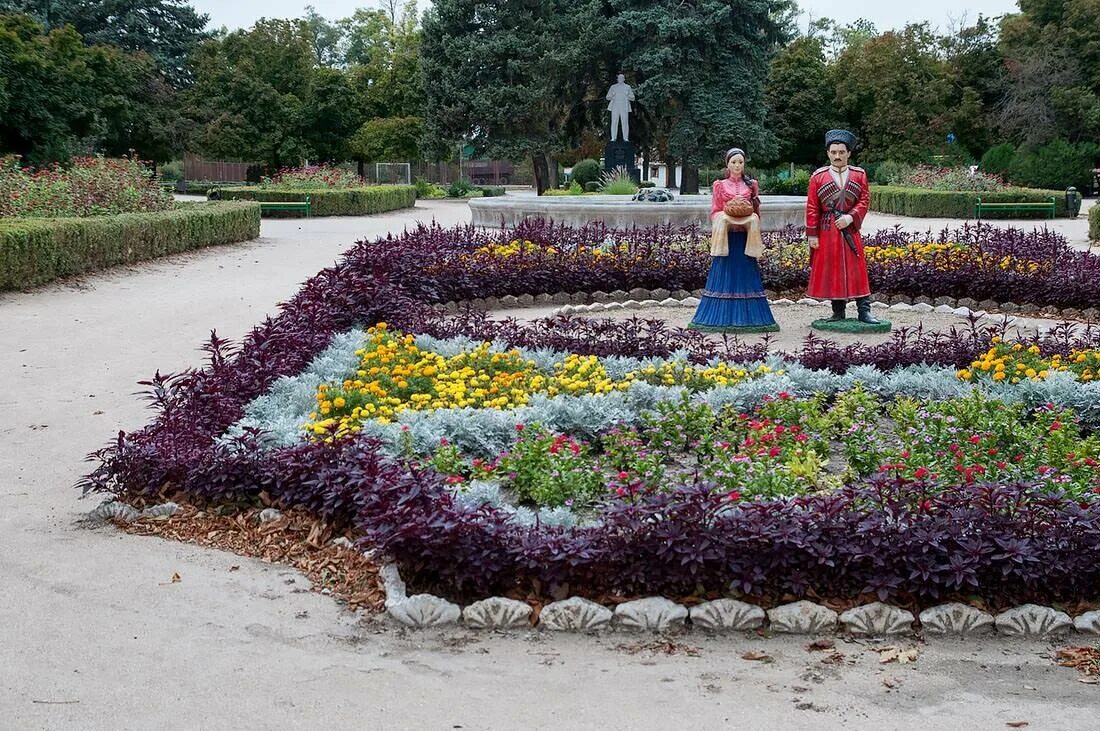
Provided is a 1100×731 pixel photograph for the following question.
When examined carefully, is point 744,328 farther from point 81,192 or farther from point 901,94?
point 901,94

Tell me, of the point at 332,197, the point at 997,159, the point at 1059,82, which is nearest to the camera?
the point at 332,197

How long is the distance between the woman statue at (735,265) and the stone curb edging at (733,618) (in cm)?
607

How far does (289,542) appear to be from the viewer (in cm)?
527

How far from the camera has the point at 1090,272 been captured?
1184 cm

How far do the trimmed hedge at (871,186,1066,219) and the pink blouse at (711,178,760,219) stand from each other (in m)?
18.6

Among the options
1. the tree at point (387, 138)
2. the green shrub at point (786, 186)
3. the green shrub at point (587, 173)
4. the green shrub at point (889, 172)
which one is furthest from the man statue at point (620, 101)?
the tree at point (387, 138)

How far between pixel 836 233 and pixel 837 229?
0.04 metres

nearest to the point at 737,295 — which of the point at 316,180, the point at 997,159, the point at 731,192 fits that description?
the point at 731,192

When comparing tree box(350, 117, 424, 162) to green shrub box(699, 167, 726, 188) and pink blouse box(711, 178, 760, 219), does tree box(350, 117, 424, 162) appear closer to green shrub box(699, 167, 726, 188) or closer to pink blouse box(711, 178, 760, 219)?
green shrub box(699, 167, 726, 188)

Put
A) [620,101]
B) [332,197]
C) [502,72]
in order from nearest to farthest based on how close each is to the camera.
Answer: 1. [620,101]
2. [332,197]
3. [502,72]

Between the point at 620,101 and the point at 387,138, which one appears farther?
the point at 387,138

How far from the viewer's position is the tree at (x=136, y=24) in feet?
173

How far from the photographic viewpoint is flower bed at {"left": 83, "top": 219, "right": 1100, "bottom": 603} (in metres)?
4.42

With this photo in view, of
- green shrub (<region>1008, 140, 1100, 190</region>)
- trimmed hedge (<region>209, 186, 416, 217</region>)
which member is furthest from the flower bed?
green shrub (<region>1008, 140, 1100, 190</region>)
